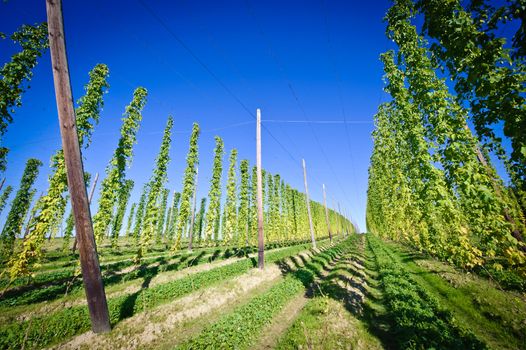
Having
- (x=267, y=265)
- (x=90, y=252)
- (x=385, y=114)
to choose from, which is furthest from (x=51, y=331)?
(x=385, y=114)

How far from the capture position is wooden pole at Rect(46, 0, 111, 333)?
673 cm

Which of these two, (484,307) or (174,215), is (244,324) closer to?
(484,307)

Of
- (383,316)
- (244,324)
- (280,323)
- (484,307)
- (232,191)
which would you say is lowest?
(280,323)

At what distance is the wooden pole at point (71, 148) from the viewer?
6730mm

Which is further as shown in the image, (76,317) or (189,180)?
(189,180)

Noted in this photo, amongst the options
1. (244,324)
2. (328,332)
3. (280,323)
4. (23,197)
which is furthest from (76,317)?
(23,197)

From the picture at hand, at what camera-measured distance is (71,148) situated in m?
6.84

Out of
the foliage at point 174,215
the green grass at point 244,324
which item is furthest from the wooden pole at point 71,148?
the foliage at point 174,215

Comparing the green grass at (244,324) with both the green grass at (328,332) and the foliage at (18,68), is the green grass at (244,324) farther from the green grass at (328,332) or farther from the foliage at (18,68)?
the foliage at (18,68)

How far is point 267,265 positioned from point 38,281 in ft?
56.4

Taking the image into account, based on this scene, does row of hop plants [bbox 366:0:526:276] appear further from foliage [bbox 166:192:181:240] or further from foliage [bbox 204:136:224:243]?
foliage [bbox 166:192:181:240]

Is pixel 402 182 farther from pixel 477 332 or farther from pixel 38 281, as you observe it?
pixel 38 281

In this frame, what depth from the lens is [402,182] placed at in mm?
16547

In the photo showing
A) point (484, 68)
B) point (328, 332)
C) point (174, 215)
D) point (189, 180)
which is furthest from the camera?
point (174, 215)
